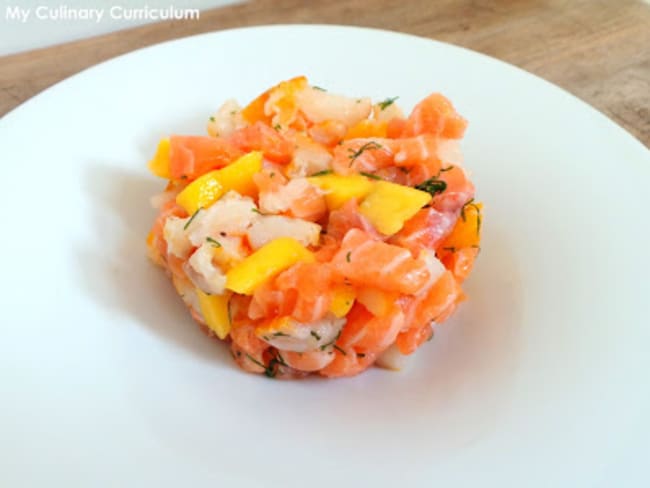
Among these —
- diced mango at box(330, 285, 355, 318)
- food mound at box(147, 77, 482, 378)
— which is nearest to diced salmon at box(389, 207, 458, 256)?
food mound at box(147, 77, 482, 378)

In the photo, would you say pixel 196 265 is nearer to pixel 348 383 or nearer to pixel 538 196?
pixel 348 383

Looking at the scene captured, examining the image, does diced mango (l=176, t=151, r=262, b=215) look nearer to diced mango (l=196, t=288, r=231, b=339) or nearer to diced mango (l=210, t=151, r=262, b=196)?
diced mango (l=210, t=151, r=262, b=196)

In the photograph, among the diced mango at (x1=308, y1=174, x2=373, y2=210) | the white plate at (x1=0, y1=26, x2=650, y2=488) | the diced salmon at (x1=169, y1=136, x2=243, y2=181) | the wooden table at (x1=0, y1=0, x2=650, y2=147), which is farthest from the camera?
the wooden table at (x1=0, y1=0, x2=650, y2=147)

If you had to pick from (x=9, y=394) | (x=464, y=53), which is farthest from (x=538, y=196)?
(x=9, y=394)

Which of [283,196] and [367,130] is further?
[367,130]

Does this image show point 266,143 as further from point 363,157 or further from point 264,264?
point 264,264

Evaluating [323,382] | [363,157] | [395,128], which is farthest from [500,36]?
[323,382]

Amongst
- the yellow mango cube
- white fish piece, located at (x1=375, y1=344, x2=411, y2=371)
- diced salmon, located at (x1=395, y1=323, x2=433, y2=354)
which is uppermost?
the yellow mango cube
